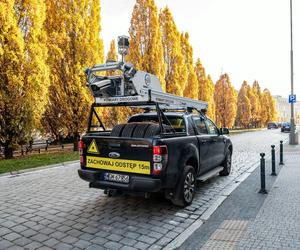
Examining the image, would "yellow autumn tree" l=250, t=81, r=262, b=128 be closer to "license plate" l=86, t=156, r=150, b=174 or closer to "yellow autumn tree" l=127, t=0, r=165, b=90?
"yellow autumn tree" l=127, t=0, r=165, b=90

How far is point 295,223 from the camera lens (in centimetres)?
462

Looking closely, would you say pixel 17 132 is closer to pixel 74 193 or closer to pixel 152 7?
pixel 74 193

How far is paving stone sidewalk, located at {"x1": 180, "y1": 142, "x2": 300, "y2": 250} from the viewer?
3.95m

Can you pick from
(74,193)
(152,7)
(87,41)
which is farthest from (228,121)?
(74,193)

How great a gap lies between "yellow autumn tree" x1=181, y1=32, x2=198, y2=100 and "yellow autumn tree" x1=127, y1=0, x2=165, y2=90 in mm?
9622

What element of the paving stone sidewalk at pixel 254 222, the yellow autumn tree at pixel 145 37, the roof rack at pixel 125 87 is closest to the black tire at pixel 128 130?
the roof rack at pixel 125 87

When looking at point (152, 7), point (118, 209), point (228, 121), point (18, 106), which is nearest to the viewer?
point (118, 209)

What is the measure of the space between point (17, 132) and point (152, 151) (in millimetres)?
9757

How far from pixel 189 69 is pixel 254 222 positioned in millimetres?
28512

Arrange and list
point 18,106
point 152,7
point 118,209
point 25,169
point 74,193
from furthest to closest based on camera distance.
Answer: point 152,7, point 18,106, point 25,169, point 74,193, point 118,209

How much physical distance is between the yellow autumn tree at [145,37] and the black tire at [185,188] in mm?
17590

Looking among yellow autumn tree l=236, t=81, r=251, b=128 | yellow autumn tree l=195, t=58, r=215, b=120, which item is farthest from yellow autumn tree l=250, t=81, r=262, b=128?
yellow autumn tree l=195, t=58, r=215, b=120

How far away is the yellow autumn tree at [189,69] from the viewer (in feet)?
104

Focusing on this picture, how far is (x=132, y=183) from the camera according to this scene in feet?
16.0
